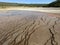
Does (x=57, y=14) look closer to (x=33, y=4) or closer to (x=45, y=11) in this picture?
(x=45, y=11)

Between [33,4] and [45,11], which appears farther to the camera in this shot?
[33,4]

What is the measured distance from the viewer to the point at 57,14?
Result: 1572mm

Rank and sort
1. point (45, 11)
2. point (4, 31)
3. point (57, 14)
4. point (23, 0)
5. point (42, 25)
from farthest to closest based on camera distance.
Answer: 1. point (23, 0)
2. point (45, 11)
3. point (57, 14)
4. point (42, 25)
5. point (4, 31)

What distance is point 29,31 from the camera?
111 cm

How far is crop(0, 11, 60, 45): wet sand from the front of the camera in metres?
0.97

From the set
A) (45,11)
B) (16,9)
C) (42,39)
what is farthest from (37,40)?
(16,9)

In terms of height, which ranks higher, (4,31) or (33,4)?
(33,4)

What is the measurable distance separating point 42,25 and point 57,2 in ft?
2.47

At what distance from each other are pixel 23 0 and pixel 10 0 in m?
0.17

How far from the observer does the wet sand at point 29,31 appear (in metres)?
0.97

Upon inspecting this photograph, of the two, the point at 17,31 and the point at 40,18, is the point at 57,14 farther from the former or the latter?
the point at 17,31

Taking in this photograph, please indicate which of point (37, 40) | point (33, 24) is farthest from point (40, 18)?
point (37, 40)

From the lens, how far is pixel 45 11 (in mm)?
1725

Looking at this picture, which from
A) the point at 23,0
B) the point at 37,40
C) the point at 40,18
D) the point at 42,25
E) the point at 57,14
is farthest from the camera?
the point at 23,0
